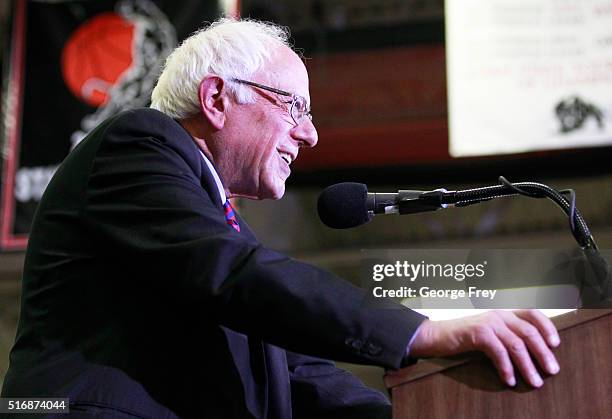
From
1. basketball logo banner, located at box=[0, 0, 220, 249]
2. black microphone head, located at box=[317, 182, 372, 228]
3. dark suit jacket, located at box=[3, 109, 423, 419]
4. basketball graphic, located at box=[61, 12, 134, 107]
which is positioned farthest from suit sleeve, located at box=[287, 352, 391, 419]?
basketball graphic, located at box=[61, 12, 134, 107]

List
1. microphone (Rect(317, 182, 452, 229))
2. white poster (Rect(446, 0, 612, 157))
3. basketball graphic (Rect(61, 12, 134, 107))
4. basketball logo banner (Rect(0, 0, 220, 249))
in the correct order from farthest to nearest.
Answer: basketball graphic (Rect(61, 12, 134, 107)) < basketball logo banner (Rect(0, 0, 220, 249)) < white poster (Rect(446, 0, 612, 157)) < microphone (Rect(317, 182, 452, 229))

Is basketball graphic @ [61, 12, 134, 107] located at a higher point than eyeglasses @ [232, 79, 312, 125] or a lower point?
higher

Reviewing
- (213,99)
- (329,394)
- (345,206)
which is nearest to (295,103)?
(213,99)

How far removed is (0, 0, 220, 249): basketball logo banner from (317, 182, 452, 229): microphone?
2591 millimetres

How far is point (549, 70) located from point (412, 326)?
279cm

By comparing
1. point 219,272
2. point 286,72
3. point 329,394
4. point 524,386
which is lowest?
point 329,394

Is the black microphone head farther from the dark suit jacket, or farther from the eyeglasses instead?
the eyeglasses

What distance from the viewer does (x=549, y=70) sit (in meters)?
3.71

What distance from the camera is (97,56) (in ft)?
13.6

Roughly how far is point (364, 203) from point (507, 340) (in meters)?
0.41

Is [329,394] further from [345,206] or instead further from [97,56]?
[97,56]

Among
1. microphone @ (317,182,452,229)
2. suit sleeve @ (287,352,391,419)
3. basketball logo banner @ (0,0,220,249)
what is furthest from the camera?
basketball logo banner @ (0,0,220,249)

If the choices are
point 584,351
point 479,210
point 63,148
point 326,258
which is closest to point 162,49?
point 63,148

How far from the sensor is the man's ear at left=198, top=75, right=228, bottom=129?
1.75 meters
